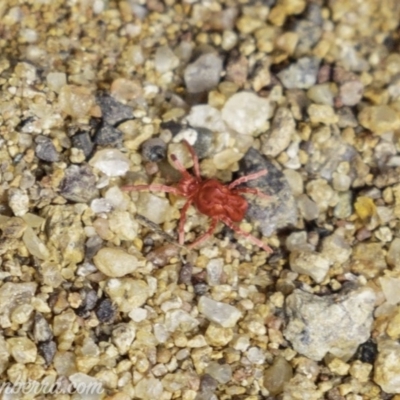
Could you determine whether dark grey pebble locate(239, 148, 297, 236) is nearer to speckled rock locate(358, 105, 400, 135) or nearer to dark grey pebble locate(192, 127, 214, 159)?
dark grey pebble locate(192, 127, 214, 159)

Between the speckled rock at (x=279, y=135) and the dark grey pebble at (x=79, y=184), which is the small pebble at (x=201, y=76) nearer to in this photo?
the speckled rock at (x=279, y=135)

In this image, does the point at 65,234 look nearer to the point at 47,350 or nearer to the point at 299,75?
the point at 47,350

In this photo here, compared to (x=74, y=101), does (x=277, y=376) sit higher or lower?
lower

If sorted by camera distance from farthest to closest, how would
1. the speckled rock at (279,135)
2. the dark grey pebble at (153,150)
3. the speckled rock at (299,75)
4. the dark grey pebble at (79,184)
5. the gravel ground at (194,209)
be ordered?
the speckled rock at (299,75)
the speckled rock at (279,135)
the dark grey pebble at (153,150)
the dark grey pebble at (79,184)
the gravel ground at (194,209)

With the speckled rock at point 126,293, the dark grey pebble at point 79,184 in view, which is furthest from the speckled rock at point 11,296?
the dark grey pebble at point 79,184

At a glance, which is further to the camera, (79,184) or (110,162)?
(110,162)

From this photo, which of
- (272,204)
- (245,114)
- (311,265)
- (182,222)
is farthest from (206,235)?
(245,114)

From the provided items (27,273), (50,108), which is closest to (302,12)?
(50,108)
